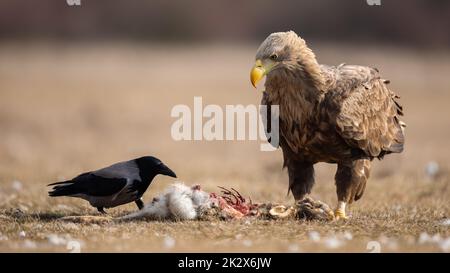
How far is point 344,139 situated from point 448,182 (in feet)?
11.3

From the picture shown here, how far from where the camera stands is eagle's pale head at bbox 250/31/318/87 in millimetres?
7434

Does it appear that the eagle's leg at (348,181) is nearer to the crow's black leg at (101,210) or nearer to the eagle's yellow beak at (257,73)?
the eagle's yellow beak at (257,73)

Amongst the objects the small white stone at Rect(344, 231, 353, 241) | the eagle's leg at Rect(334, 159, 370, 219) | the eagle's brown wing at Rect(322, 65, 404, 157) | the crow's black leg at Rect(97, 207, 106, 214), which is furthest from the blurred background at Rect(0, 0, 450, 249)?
the small white stone at Rect(344, 231, 353, 241)

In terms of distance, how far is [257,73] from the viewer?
7.31 meters

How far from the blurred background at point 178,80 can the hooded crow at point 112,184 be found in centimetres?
109

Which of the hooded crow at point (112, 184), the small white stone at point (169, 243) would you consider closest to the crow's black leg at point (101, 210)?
the hooded crow at point (112, 184)

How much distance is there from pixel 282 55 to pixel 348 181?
4.17 ft

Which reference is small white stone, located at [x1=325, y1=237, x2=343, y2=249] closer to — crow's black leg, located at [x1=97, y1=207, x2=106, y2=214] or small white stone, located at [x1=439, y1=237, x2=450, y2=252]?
small white stone, located at [x1=439, y1=237, x2=450, y2=252]

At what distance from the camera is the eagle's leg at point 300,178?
26.3ft

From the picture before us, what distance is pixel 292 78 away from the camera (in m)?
7.55

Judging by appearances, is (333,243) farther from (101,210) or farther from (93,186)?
(101,210)

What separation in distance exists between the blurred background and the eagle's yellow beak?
2.23 metres
